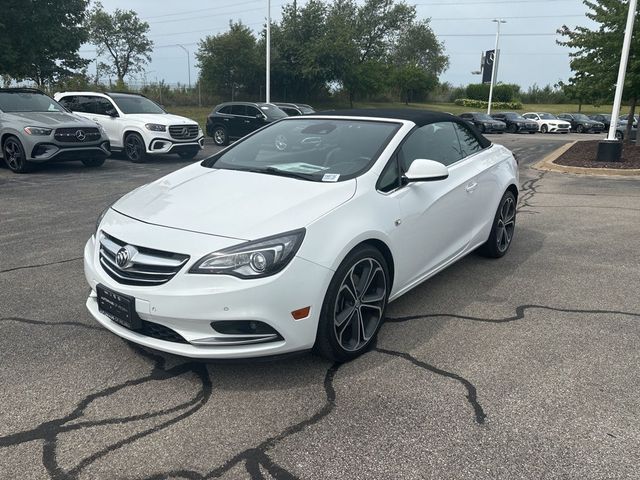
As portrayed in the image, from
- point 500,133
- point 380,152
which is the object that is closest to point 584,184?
point 380,152

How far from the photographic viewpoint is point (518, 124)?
35688mm

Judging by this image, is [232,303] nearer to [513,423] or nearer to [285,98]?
[513,423]

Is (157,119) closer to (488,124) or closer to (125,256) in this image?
(125,256)

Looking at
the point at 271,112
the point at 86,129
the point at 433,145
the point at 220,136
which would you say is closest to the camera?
the point at 433,145

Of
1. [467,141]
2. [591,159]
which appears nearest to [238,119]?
[591,159]

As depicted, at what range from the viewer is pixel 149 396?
302cm

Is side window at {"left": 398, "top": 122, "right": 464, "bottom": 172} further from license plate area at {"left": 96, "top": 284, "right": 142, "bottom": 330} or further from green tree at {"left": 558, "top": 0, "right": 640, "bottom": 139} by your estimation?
green tree at {"left": 558, "top": 0, "right": 640, "bottom": 139}

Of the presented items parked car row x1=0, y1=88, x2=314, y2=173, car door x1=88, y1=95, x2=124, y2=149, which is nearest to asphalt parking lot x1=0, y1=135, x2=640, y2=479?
parked car row x1=0, y1=88, x2=314, y2=173

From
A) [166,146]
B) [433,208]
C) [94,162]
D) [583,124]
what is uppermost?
[583,124]

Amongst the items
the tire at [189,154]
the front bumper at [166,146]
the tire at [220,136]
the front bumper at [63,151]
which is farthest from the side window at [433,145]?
the tire at [220,136]

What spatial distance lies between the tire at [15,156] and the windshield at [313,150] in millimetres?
7891

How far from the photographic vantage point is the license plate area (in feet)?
9.90

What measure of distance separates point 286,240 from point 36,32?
67.5 feet

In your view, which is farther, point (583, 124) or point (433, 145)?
point (583, 124)
